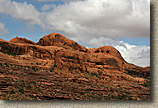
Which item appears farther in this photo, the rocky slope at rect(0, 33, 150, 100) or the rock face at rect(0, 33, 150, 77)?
the rock face at rect(0, 33, 150, 77)

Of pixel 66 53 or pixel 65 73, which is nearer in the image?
pixel 65 73

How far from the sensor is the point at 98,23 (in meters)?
8.22

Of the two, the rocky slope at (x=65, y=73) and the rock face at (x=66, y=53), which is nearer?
the rocky slope at (x=65, y=73)

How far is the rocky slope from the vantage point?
7.78 meters

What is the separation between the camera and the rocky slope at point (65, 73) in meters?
7.78

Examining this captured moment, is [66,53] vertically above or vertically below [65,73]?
above

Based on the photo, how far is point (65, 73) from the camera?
9.16 m

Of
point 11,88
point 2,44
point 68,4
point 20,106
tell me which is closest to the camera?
point 20,106

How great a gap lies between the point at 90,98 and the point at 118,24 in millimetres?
3592

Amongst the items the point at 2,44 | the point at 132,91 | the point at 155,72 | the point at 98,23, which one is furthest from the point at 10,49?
the point at 155,72

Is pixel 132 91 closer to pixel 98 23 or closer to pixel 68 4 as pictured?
pixel 98 23

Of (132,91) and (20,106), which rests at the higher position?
(132,91)

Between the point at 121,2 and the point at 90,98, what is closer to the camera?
the point at 90,98

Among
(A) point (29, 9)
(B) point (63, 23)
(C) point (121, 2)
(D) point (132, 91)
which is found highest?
(C) point (121, 2)
